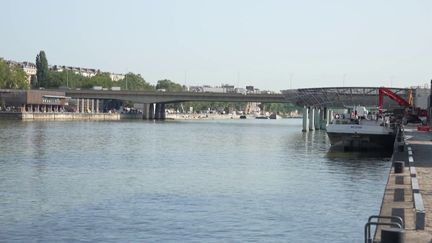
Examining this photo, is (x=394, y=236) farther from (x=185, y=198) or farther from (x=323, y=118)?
(x=323, y=118)

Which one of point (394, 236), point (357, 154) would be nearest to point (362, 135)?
point (357, 154)

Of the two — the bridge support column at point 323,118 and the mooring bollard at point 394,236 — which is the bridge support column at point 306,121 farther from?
the mooring bollard at point 394,236

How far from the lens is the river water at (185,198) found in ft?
95.3

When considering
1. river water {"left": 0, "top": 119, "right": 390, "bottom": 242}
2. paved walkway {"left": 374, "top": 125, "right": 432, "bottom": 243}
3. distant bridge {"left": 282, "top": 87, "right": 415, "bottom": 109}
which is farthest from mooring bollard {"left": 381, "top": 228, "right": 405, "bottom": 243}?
distant bridge {"left": 282, "top": 87, "right": 415, "bottom": 109}

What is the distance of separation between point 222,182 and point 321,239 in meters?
18.7

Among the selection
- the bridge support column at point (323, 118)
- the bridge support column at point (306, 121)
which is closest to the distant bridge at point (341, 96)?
the bridge support column at point (306, 121)

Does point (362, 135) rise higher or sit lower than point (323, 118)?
higher

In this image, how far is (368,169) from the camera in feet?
187

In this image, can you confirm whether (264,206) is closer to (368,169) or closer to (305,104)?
(368,169)

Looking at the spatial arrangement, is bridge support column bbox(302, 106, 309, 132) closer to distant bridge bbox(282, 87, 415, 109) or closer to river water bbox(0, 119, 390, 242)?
distant bridge bbox(282, 87, 415, 109)

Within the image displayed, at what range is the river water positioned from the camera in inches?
1144

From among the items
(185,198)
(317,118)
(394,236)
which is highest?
(394,236)

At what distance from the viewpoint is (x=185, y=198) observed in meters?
38.1

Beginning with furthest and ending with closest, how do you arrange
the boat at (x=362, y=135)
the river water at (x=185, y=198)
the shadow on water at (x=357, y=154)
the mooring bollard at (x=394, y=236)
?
the boat at (x=362, y=135) → the shadow on water at (x=357, y=154) → the river water at (x=185, y=198) → the mooring bollard at (x=394, y=236)
